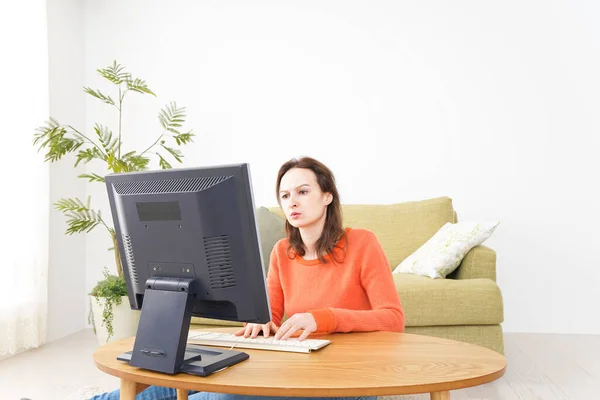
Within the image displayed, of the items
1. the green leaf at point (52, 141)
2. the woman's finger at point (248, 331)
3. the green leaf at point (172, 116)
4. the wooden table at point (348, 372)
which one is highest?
the green leaf at point (172, 116)

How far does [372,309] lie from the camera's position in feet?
5.24

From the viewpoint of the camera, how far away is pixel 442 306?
278cm

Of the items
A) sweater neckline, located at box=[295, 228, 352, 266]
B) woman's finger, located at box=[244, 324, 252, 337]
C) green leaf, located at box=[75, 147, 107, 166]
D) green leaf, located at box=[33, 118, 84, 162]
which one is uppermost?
green leaf, located at box=[33, 118, 84, 162]

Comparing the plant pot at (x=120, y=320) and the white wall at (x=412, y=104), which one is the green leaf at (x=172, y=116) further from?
the plant pot at (x=120, y=320)

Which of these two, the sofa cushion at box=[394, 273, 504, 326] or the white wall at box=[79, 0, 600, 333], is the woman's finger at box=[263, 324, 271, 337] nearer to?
the sofa cushion at box=[394, 273, 504, 326]

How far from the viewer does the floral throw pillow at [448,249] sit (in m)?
3.07

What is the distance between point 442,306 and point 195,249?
187 centimetres

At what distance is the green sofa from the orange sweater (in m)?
1.21

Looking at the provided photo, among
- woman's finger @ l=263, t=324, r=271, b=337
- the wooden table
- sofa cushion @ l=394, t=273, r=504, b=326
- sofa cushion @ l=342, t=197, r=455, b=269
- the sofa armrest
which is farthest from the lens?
sofa cushion @ l=342, t=197, r=455, b=269

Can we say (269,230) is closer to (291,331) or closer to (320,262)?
(320,262)

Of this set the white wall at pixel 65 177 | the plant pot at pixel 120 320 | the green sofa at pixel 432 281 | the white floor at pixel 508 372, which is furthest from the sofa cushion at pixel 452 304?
the white wall at pixel 65 177

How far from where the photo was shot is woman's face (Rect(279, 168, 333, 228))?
1630 mm

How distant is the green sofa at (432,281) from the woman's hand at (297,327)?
1.52m

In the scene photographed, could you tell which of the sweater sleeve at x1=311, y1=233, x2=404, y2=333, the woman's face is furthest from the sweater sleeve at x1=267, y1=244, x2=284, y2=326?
the sweater sleeve at x1=311, y1=233, x2=404, y2=333
